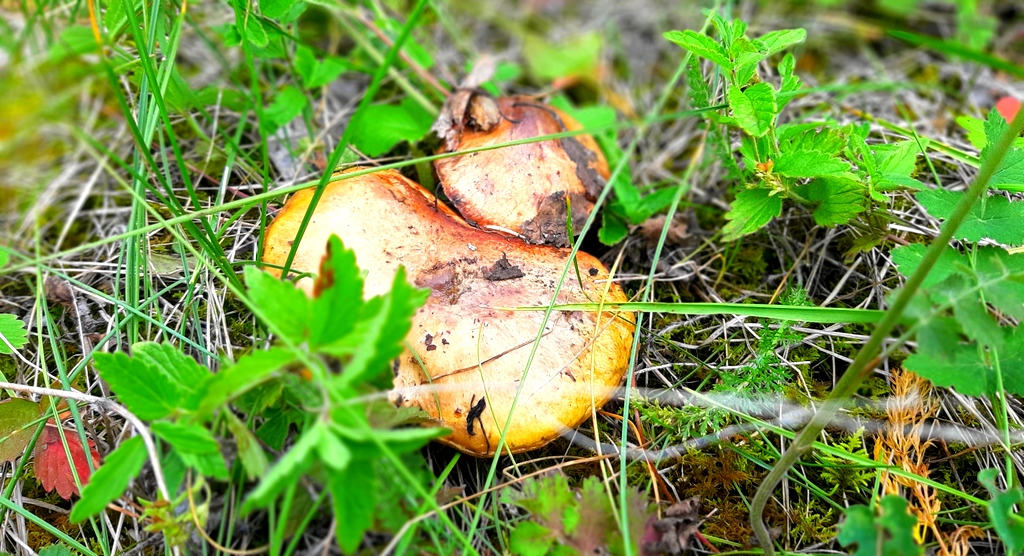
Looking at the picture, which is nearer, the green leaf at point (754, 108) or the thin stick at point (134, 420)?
the thin stick at point (134, 420)

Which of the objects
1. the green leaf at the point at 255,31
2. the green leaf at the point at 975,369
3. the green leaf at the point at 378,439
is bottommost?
the green leaf at the point at 975,369

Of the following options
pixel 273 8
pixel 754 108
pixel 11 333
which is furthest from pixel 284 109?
pixel 754 108

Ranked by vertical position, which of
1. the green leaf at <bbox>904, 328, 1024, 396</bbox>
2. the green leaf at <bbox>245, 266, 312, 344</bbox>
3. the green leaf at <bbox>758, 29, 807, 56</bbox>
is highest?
the green leaf at <bbox>758, 29, 807, 56</bbox>

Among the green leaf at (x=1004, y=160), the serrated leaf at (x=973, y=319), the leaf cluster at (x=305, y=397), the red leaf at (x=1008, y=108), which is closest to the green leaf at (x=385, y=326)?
the leaf cluster at (x=305, y=397)

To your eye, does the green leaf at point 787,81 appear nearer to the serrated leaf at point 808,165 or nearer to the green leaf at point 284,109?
the serrated leaf at point 808,165

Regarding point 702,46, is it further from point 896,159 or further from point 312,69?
point 312,69

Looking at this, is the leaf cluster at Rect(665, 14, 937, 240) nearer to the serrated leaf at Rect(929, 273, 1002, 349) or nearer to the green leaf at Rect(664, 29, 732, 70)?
the green leaf at Rect(664, 29, 732, 70)

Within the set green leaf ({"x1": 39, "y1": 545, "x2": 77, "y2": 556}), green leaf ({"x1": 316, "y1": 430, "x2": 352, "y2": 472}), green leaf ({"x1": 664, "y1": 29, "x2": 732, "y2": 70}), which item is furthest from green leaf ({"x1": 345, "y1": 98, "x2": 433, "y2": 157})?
green leaf ({"x1": 39, "y1": 545, "x2": 77, "y2": 556})
